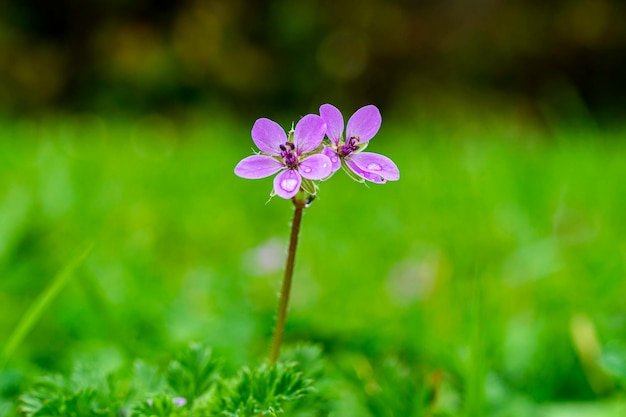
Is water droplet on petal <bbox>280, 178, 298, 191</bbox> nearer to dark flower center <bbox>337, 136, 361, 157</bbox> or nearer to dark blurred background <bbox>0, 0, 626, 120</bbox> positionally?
dark flower center <bbox>337, 136, 361, 157</bbox>

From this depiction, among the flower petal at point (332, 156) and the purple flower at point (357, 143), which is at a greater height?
the purple flower at point (357, 143)

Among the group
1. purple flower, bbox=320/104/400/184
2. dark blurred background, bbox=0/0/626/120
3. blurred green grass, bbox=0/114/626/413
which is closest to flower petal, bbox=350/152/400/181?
purple flower, bbox=320/104/400/184

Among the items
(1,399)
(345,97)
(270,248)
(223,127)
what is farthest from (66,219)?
(345,97)

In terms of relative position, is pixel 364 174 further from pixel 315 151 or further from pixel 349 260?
pixel 349 260

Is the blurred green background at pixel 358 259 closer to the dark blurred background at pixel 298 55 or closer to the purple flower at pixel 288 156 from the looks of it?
the purple flower at pixel 288 156

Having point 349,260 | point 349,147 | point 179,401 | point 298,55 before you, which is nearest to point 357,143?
point 349,147

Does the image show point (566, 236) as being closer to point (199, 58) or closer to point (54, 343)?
point (54, 343)

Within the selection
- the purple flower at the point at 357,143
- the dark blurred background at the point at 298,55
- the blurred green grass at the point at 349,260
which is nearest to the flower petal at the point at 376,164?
the purple flower at the point at 357,143
